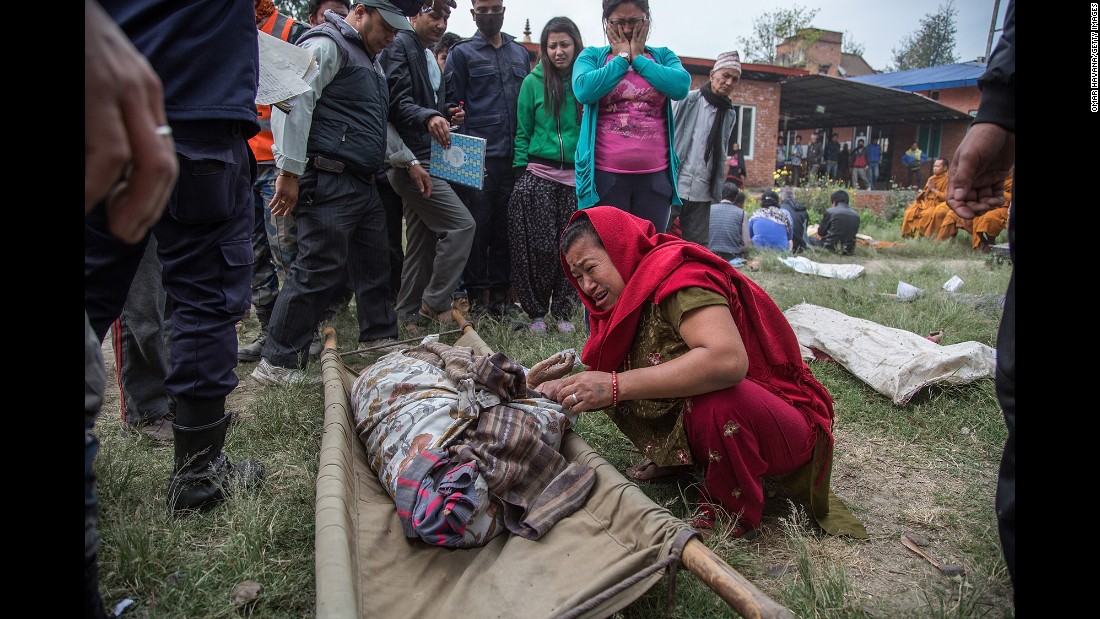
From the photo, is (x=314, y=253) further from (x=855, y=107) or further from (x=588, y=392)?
(x=855, y=107)

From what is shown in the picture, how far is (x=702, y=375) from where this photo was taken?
1.90 meters

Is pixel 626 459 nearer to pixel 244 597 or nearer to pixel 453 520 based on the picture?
pixel 453 520

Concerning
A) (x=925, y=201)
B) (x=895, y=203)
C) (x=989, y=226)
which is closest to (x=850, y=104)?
(x=895, y=203)

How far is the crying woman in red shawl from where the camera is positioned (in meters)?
1.95

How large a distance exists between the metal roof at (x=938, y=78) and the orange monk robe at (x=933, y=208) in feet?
27.1

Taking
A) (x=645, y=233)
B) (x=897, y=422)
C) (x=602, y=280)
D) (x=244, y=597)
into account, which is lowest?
(x=897, y=422)

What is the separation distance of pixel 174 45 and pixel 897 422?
2998mm

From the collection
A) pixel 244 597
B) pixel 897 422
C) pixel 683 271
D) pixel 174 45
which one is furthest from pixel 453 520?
pixel 897 422

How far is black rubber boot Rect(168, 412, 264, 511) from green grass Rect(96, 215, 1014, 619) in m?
0.05

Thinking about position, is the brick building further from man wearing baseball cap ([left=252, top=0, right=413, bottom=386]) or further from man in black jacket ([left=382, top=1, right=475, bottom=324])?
man wearing baseball cap ([left=252, top=0, right=413, bottom=386])

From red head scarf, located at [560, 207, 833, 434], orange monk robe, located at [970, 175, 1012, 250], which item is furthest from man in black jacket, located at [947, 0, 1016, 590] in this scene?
orange monk robe, located at [970, 175, 1012, 250]

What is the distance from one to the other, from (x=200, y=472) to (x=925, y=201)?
10.8m

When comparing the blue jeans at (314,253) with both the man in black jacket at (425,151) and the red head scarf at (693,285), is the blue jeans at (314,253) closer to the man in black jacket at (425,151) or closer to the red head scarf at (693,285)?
the man in black jacket at (425,151)

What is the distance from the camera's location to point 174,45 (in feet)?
5.28
